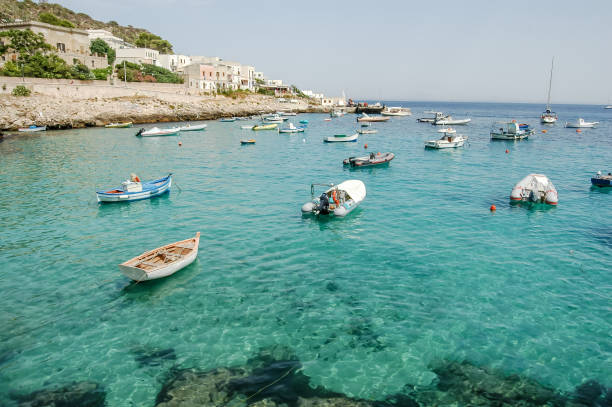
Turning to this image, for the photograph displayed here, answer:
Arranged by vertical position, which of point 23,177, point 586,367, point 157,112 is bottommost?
point 586,367

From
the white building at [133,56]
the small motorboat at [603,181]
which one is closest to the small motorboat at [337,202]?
the small motorboat at [603,181]

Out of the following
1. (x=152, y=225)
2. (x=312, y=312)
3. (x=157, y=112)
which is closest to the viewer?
(x=312, y=312)

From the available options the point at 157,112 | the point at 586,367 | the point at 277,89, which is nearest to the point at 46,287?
the point at 586,367

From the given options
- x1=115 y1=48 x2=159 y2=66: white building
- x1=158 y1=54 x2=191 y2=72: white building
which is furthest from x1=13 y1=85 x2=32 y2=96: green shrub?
x1=158 y1=54 x2=191 y2=72: white building

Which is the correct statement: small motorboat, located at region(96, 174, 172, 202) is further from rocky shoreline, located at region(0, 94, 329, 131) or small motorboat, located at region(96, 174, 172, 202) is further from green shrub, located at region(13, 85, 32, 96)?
green shrub, located at region(13, 85, 32, 96)

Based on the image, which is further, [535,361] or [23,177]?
[23,177]

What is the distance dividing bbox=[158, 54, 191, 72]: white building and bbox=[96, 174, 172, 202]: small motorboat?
126342 mm

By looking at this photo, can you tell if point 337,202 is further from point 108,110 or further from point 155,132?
point 108,110

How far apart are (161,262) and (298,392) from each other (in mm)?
10162

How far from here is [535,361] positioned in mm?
12555

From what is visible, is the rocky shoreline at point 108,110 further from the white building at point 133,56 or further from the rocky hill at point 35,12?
the rocky hill at point 35,12

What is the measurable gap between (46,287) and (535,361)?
64.9 ft

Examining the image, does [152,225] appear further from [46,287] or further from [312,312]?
[312,312]

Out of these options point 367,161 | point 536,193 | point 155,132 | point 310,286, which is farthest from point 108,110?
point 536,193
